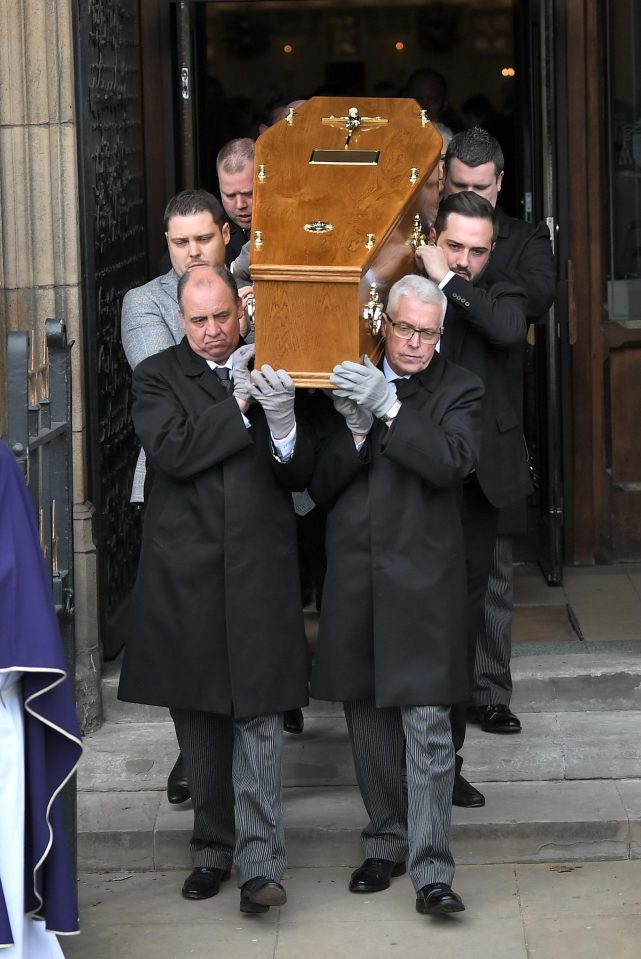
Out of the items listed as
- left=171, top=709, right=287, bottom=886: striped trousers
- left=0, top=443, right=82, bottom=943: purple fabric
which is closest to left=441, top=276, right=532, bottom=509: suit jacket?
left=171, top=709, right=287, bottom=886: striped trousers

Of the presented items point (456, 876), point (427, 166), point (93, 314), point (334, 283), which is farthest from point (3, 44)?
point (456, 876)

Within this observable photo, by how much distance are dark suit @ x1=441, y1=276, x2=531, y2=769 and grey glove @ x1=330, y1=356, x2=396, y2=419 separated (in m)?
0.74

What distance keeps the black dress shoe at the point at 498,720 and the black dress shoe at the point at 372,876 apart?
3.44ft

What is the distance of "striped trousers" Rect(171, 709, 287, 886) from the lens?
182 inches

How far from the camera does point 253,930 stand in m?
4.68

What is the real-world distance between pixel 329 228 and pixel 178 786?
2.00 m

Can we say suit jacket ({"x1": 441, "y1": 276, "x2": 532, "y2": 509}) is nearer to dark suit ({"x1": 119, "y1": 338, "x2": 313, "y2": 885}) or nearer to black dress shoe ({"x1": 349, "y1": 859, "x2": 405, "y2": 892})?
dark suit ({"x1": 119, "y1": 338, "x2": 313, "y2": 885})

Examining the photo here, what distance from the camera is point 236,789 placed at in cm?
466

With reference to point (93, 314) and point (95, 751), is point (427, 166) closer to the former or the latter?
point (93, 314)

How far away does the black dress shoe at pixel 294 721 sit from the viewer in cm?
578

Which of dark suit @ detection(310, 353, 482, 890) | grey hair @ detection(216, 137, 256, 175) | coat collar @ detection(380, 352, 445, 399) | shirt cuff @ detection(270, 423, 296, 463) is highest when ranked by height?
grey hair @ detection(216, 137, 256, 175)

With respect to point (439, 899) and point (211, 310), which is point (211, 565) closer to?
point (211, 310)

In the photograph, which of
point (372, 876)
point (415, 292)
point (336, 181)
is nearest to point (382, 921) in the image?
point (372, 876)

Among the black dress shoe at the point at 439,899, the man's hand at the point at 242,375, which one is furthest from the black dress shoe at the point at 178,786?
the man's hand at the point at 242,375
